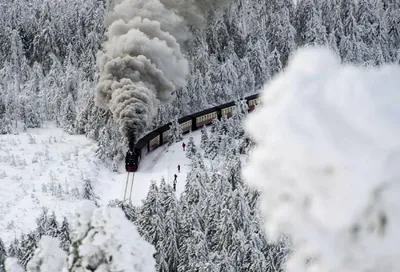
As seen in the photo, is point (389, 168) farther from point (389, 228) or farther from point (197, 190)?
point (197, 190)

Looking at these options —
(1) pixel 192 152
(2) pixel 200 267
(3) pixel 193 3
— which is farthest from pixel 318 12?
(2) pixel 200 267

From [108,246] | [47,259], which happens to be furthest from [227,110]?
[108,246]

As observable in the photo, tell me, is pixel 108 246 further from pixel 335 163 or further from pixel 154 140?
pixel 154 140

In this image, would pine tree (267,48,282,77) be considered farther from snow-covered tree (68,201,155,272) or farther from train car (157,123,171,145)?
snow-covered tree (68,201,155,272)

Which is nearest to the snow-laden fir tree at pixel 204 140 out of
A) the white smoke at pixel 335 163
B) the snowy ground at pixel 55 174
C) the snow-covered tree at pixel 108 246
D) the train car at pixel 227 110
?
the snowy ground at pixel 55 174

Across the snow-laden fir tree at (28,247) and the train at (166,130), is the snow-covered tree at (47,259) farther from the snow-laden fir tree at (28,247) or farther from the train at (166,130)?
the train at (166,130)

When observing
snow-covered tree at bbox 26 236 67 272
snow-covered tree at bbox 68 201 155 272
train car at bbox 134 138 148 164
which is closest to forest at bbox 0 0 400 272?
train car at bbox 134 138 148 164
